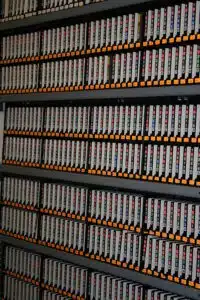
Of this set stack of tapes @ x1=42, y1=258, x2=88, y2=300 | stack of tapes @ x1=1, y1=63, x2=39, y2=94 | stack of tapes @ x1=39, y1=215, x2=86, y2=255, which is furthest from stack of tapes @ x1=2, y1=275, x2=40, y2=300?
stack of tapes @ x1=1, y1=63, x2=39, y2=94

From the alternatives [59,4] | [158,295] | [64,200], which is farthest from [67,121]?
[158,295]

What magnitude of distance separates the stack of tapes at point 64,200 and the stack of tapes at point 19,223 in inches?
5.4

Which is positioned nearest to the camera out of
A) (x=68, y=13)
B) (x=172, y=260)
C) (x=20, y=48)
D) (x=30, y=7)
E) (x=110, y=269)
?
(x=172, y=260)

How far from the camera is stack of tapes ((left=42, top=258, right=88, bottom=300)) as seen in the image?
334 centimetres

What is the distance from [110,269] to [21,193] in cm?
97

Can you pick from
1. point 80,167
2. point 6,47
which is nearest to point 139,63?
point 80,167

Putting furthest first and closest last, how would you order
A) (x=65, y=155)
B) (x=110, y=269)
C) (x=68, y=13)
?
(x=65, y=155) < (x=68, y=13) < (x=110, y=269)

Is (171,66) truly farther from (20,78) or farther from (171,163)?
(20,78)

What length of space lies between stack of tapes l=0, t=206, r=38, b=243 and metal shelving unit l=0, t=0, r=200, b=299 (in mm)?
52

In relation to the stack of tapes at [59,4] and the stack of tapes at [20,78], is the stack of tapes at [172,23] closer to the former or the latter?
the stack of tapes at [59,4]

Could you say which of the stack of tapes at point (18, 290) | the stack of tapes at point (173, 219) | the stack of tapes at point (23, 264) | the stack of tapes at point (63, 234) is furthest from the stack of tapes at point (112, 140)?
the stack of tapes at point (18, 290)

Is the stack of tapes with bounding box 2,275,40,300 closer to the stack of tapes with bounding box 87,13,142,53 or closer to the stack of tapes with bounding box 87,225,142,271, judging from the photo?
the stack of tapes with bounding box 87,225,142,271

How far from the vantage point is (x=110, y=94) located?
3.12 m

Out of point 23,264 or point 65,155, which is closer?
point 65,155
